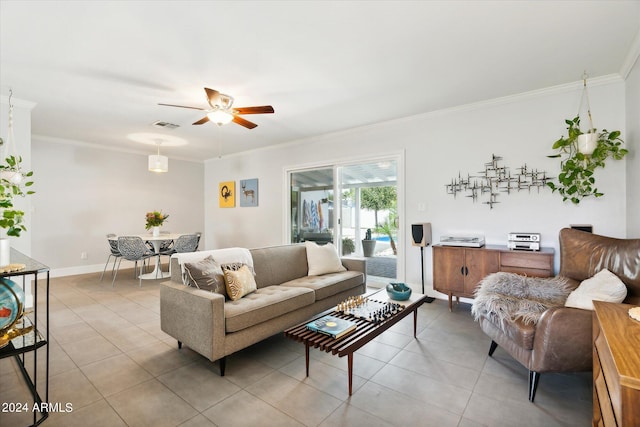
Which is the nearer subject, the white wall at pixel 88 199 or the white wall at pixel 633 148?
the white wall at pixel 633 148

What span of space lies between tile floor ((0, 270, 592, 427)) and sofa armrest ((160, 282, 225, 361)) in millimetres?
219

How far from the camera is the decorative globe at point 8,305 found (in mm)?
1348

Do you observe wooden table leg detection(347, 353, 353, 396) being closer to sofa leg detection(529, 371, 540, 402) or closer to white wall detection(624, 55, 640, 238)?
sofa leg detection(529, 371, 540, 402)

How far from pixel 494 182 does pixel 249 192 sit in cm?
461

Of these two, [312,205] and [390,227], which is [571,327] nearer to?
[390,227]

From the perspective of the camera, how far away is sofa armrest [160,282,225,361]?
2.09 meters

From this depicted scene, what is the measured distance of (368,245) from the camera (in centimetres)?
538

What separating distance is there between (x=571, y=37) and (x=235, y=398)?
3.62 m

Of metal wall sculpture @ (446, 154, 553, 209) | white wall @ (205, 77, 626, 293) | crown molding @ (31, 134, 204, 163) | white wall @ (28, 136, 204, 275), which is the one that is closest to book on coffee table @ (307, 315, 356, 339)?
white wall @ (205, 77, 626, 293)

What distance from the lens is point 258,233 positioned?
6.33 meters

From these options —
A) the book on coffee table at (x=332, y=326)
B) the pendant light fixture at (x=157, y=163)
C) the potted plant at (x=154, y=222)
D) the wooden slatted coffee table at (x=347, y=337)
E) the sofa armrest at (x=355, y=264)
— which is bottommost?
the wooden slatted coffee table at (x=347, y=337)

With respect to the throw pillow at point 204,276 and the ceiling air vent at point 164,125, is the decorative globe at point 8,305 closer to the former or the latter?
the throw pillow at point 204,276

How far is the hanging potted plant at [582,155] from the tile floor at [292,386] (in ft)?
5.81

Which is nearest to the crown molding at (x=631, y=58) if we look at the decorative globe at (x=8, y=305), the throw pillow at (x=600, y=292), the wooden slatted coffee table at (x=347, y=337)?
the throw pillow at (x=600, y=292)
